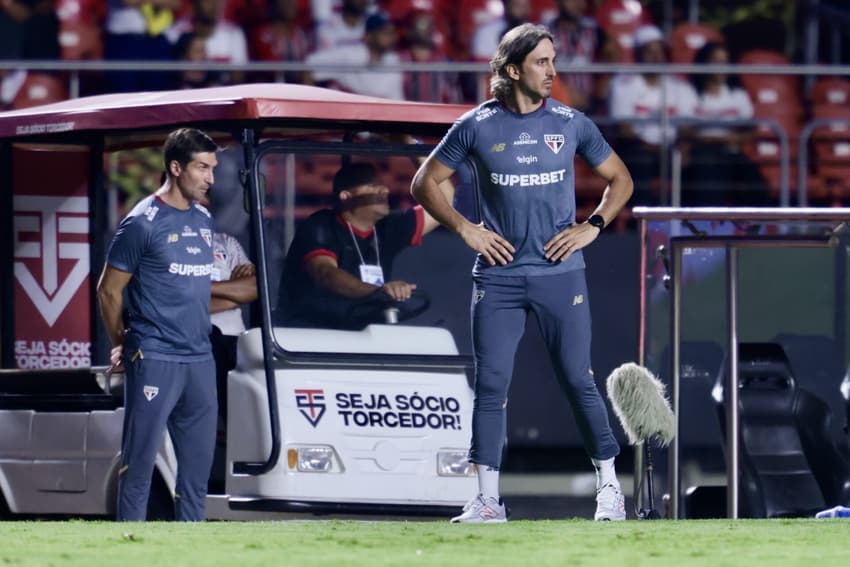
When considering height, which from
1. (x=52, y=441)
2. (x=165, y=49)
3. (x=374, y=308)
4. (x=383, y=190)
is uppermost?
(x=165, y=49)

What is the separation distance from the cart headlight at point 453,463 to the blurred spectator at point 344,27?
6.57 metres

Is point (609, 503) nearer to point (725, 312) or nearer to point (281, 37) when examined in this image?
point (725, 312)

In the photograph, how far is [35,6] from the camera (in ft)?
49.2

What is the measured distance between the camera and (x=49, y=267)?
1047cm

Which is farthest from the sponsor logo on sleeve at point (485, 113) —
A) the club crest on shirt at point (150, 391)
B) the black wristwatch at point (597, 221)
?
A: the club crest on shirt at point (150, 391)

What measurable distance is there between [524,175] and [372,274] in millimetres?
2260

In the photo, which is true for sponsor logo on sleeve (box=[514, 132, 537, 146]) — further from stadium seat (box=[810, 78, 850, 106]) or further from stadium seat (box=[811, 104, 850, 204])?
stadium seat (box=[810, 78, 850, 106])

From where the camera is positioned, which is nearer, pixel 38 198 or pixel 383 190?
pixel 383 190

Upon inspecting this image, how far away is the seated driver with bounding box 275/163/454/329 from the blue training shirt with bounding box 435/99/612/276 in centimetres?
204

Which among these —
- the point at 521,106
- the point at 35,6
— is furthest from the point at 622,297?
the point at 521,106

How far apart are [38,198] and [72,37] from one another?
4679 mm

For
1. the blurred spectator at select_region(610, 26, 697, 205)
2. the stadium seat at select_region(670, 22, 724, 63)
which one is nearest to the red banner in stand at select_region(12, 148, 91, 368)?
the blurred spectator at select_region(610, 26, 697, 205)

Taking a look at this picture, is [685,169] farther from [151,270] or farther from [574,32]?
[151,270]

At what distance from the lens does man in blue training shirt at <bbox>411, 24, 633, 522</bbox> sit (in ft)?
24.1
